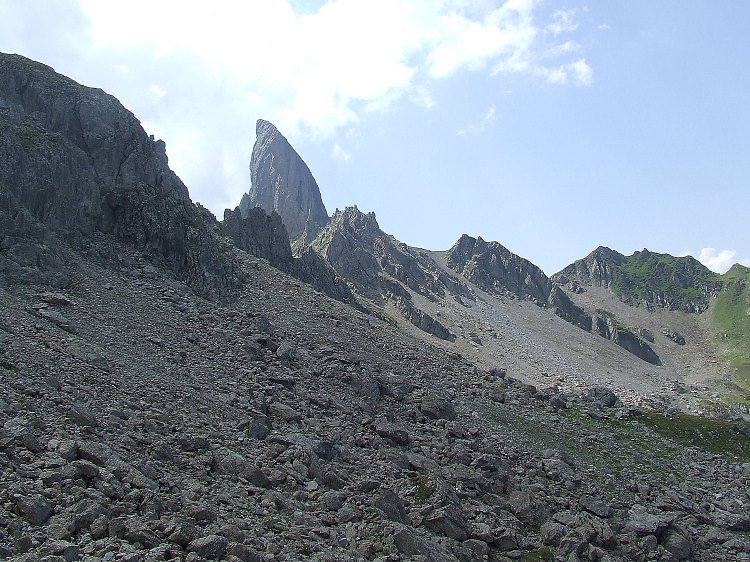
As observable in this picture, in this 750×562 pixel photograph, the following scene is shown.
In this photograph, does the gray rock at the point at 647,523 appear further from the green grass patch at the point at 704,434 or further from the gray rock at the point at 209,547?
the gray rock at the point at 209,547

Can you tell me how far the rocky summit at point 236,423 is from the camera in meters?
21.0

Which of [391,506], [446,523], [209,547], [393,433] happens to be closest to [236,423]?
[391,506]

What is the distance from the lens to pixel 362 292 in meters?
146

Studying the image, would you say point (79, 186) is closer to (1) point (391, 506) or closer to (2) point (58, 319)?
(2) point (58, 319)

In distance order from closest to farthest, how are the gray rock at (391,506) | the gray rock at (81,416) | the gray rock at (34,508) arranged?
the gray rock at (34,508) → the gray rock at (81,416) → the gray rock at (391,506)

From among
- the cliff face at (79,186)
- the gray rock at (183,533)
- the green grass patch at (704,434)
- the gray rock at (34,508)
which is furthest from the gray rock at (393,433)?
the green grass patch at (704,434)

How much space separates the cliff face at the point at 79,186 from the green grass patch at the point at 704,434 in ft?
163

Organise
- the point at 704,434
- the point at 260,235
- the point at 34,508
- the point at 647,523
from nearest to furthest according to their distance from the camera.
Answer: the point at 34,508 → the point at 647,523 → the point at 704,434 → the point at 260,235

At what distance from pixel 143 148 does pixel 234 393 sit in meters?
44.7

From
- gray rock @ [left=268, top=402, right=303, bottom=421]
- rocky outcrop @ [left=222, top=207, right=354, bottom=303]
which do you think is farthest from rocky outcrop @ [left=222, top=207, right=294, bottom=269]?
gray rock @ [left=268, top=402, right=303, bottom=421]

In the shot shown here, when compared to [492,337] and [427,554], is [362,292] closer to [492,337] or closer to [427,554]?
[492,337]

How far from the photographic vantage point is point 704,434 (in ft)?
186

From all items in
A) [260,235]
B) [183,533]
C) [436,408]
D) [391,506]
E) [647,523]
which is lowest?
[647,523]

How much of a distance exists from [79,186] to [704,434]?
2774 inches
